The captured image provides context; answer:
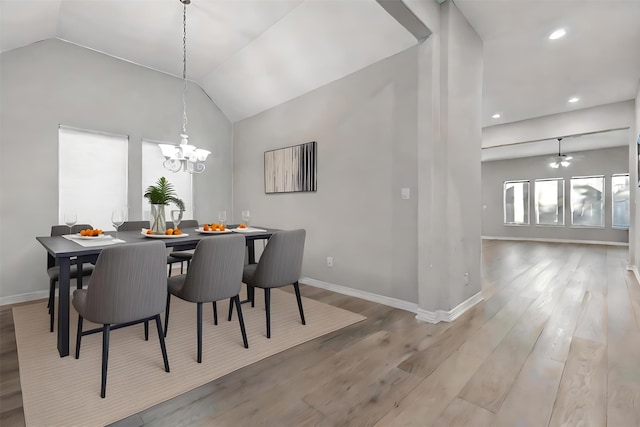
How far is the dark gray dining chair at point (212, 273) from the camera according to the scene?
205 centimetres

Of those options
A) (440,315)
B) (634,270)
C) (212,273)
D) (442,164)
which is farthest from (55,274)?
(634,270)

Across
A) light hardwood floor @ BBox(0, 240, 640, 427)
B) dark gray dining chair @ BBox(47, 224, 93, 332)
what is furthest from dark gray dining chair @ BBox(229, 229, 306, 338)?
dark gray dining chair @ BBox(47, 224, 93, 332)

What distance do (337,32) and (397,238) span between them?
7.46ft

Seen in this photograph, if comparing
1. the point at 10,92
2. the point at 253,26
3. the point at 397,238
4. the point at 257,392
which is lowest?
the point at 257,392

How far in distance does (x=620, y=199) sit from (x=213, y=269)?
10633mm

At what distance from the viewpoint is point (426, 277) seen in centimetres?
274

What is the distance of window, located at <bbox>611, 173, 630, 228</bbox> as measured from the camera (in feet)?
26.2

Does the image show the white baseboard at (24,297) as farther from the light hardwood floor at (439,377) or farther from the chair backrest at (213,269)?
the chair backrest at (213,269)

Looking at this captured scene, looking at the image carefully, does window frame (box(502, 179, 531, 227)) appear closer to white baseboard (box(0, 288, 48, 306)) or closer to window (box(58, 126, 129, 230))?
window (box(58, 126, 129, 230))

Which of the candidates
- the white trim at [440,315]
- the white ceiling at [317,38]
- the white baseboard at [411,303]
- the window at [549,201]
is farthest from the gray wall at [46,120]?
the window at [549,201]

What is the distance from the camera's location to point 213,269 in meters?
2.11

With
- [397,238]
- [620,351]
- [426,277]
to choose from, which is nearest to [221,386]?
[426,277]

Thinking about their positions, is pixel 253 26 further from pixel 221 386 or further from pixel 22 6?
pixel 221 386

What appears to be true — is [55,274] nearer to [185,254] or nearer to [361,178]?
[185,254]
